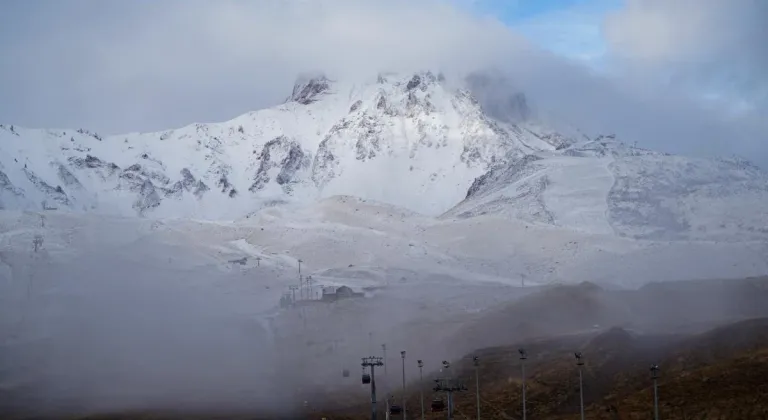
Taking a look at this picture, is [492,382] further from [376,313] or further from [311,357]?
[376,313]

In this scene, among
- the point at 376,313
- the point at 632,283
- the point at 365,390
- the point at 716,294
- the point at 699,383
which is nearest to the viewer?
the point at 699,383

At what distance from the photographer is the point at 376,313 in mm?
163750

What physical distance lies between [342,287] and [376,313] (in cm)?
2155

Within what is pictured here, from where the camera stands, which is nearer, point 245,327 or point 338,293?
point 245,327

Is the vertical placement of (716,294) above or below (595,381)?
above

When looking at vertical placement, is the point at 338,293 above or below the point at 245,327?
above

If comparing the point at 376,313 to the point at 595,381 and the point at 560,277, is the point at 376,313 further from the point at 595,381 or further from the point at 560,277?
the point at 595,381

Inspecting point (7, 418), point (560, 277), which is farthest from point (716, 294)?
point (7, 418)

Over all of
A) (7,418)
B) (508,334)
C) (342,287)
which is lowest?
(7,418)

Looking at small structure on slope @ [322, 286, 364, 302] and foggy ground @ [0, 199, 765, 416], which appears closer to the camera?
foggy ground @ [0, 199, 765, 416]

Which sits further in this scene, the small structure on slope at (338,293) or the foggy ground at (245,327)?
the small structure on slope at (338,293)

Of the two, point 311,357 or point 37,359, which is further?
point 37,359

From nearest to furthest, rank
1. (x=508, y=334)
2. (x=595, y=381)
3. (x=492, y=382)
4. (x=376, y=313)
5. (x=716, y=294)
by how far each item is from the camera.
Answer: (x=595, y=381) → (x=492, y=382) → (x=508, y=334) → (x=716, y=294) → (x=376, y=313)

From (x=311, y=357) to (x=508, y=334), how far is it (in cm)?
2656
